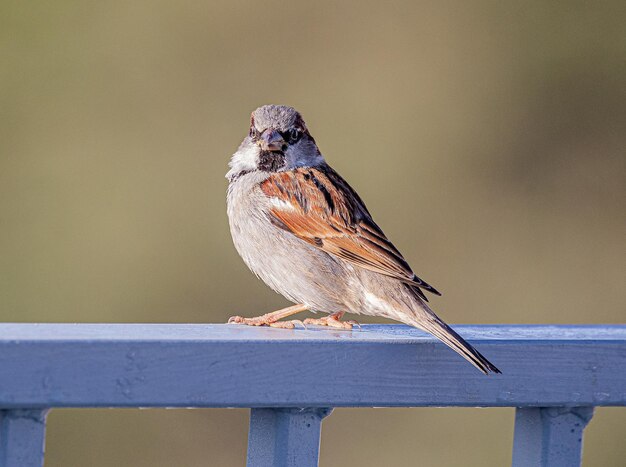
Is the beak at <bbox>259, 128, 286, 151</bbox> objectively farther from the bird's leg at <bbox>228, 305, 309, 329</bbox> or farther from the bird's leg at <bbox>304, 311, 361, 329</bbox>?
the bird's leg at <bbox>304, 311, 361, 329</bbox>

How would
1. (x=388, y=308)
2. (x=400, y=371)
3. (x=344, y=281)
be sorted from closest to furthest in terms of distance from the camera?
(x=400, y=371)
(x=388, y=308)
(x=344, y=281)

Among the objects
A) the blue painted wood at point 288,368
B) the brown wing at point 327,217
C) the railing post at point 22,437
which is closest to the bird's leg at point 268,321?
the brown wing at point 327,217

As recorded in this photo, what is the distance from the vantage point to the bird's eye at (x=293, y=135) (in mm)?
4680

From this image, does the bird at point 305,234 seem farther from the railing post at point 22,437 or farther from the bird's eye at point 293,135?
the railing post at point 22,437

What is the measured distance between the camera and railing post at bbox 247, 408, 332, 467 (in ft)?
8.68

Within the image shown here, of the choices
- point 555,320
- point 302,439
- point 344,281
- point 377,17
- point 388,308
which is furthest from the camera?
point 377,17

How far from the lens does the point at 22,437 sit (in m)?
2.47

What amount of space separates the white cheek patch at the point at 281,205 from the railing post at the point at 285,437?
1.72 m

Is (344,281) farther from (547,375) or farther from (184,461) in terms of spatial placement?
(184,461)

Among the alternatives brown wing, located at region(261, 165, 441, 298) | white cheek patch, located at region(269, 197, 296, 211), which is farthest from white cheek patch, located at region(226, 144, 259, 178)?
white cheek patch, located at region(269, 197, 296, 211)

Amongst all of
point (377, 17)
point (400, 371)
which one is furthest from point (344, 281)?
point (377, 17)

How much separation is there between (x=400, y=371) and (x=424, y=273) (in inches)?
304

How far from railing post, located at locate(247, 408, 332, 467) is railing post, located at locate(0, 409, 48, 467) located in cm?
42

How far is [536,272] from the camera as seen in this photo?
11.5 metres
